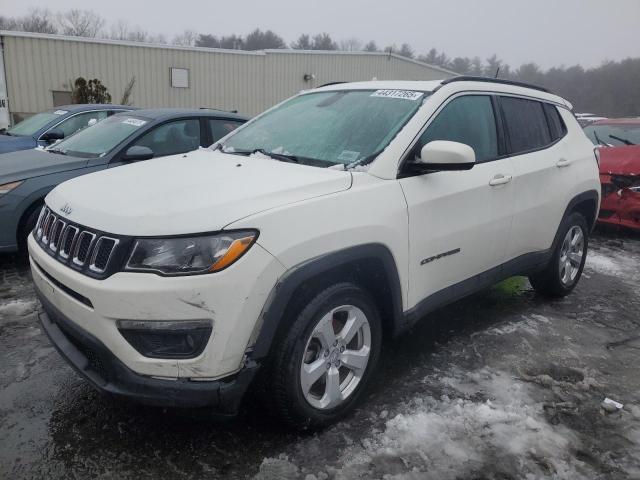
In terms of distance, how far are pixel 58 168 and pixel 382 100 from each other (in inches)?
132

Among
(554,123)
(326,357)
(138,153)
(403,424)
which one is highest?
(554,123)

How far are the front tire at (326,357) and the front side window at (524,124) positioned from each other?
1.88 m

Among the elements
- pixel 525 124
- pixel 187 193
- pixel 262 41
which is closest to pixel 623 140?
pixel 525 124

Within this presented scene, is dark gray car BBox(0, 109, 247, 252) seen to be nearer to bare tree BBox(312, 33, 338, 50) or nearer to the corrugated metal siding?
Result: the corrugated metal siding

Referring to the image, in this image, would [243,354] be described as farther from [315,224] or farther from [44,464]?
[44,464]

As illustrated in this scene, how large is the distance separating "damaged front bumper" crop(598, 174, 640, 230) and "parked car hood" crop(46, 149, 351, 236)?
5.58 metres

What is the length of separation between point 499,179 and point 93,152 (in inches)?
159

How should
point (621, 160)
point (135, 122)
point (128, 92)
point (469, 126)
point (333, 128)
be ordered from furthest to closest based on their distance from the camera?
point (128, 92) < point (621, 160) < point (135, 122) < point (469, 126) < point (333, 128)

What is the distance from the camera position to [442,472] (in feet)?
7.73

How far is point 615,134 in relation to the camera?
7.81 meters

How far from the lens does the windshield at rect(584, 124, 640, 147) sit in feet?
24.7

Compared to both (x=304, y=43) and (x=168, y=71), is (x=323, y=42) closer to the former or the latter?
(x=304, y=43)

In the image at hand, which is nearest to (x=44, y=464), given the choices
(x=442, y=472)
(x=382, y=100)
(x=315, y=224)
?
(x=315, y=224)

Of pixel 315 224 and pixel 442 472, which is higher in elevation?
pixel 315 224
